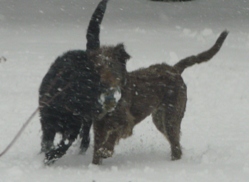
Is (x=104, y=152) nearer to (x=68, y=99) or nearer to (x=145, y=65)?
(x=68, y=99)

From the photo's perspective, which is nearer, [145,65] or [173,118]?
[173,118]

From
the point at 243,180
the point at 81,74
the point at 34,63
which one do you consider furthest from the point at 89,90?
the point at 34,63

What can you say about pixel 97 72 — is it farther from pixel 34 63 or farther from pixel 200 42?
pixel 200 42

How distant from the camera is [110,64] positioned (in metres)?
6.50

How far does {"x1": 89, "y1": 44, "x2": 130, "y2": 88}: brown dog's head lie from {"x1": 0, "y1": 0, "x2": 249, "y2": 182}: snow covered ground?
3.22 ft

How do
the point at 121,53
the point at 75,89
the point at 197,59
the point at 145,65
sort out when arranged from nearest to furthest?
1. the point at 75,89
2. the point at 121,53
3. the point at 197,59
4. the point at 145,65

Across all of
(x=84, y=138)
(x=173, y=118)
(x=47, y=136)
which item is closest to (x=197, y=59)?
(x=173, y=118)

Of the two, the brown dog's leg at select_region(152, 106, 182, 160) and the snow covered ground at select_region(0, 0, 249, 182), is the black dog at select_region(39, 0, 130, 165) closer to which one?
the snow covered ground at select_region(0, 0, 249, 182)

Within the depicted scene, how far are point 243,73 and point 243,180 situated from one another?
587 cm

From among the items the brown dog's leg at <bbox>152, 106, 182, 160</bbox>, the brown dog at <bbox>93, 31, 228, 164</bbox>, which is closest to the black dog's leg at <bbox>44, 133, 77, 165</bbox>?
the brown dog at <bbox>93, 31, 228, 164</bbox>

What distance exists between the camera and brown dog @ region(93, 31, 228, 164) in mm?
6863

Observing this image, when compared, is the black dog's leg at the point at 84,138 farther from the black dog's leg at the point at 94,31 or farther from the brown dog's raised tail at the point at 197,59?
the brown dog's raised tail at the point at 197,59

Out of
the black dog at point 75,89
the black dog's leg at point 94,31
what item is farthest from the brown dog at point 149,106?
the black dog's leg at point 94,31

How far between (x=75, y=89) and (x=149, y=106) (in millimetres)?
1121
